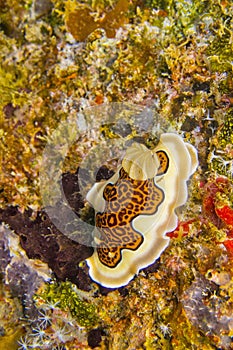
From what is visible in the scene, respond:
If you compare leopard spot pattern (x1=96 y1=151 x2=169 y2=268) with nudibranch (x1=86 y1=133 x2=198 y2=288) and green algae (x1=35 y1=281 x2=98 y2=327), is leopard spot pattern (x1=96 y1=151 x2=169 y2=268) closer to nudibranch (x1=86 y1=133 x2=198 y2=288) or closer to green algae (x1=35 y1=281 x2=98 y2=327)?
nudibranch (x1=86 y1=133 x2=198 y2=288)

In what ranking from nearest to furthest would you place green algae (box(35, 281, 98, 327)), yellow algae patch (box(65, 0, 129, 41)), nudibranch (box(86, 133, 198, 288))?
nudibranch (box(86, 133, 198, 288))
yellow algae patch (box(65, 0, 129, 41))
green algae (box(35, 281, 98, 327))

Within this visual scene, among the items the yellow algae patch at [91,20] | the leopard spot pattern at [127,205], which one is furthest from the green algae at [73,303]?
the yellow algae patch at [91,20]

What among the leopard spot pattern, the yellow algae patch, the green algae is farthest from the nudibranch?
the yellow algae patch

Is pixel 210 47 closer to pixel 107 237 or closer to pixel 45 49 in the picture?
pixel 45 49

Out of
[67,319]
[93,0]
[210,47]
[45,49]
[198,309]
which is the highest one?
[93,0]

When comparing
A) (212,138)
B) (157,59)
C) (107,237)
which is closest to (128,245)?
(107,237)

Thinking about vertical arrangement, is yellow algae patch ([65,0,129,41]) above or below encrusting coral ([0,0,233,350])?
above

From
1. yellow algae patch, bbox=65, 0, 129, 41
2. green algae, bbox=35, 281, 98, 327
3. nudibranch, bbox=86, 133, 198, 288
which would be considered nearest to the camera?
nudibranch, bbox=86, 133, 198, 288

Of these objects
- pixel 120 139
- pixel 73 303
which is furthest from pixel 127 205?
pixel 73 303
